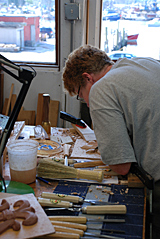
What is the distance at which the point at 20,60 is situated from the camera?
4016 millimetres

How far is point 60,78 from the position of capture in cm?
380

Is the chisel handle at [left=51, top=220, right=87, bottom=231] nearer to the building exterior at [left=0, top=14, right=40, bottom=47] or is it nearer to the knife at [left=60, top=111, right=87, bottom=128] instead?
the knife at [left=60, top=111, right=87, bottom=128]

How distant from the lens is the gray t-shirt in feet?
4.56

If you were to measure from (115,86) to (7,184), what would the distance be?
78 centimetres

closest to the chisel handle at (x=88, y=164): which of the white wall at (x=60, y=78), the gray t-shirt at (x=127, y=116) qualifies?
the gray t-shirt at (x=127, y=116)

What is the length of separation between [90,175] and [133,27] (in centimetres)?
274

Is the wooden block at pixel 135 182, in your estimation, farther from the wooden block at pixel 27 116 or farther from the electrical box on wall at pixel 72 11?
the wooden block at pixel 27 116

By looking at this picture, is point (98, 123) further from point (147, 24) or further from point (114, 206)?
point (147, 24)

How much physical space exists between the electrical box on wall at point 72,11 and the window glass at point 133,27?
437 mm

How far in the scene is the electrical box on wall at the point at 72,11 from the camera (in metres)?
3.42

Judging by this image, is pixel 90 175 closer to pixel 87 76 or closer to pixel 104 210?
pixel 104 210

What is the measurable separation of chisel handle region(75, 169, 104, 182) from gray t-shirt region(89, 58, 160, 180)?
120 millimetres

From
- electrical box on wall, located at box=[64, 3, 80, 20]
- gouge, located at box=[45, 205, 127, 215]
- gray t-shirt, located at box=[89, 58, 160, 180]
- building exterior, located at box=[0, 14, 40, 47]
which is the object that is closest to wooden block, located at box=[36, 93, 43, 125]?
building exterior, located at box=[0, 14, 40, 47]

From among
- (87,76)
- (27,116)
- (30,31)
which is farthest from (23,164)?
(30,31)
